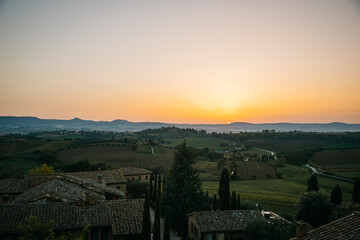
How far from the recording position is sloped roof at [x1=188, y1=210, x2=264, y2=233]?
76.2ft

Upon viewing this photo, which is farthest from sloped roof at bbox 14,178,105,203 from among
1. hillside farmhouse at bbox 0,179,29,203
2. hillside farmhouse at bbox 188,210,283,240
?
hillside farmhouse at bbox 188,210,283,240

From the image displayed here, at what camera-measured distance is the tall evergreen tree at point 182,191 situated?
29766mm

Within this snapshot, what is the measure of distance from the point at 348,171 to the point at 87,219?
55632 mm

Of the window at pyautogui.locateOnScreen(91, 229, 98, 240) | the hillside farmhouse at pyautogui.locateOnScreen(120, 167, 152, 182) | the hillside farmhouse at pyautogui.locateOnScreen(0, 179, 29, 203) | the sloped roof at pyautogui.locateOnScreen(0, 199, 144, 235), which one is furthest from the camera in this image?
the hillside farmhouse at pyautogui.locateOnScreen(120, 167, 152, 182)

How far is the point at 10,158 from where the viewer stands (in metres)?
59.5

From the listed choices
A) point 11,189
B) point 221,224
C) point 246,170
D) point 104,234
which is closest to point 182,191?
point 221,224

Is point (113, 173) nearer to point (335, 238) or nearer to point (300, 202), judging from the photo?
point (300, 202)

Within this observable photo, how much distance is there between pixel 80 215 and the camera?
1925cm

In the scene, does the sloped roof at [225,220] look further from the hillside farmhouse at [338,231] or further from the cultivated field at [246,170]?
the cultivated field at [246,170]

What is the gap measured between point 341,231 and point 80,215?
54.4 ft

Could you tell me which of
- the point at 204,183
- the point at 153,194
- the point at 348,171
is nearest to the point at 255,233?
the point at 153,194

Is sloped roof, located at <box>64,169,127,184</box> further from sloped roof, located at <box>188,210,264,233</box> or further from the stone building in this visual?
sloped roof, located at <box>188,210,264,233</box>

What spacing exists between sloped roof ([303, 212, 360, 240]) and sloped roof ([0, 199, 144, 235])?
12.5 meters

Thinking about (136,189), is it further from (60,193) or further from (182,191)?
(60,193)
